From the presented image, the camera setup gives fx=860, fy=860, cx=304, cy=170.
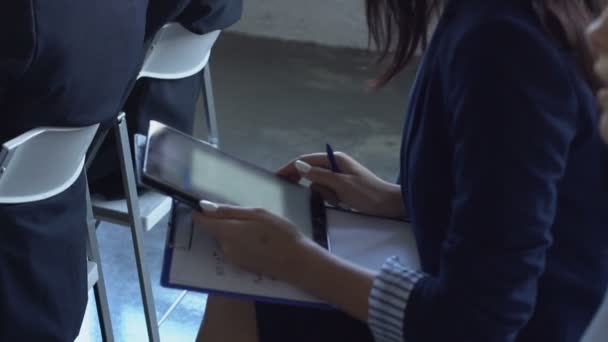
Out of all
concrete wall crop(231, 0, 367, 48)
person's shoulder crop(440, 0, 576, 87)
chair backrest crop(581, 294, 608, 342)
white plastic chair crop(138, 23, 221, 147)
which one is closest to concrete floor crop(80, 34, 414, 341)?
concrete wall crop(231, 0, 367, 48)

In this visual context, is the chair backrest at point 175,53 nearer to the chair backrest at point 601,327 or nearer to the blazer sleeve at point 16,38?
the blazer sleeve at point 16,38

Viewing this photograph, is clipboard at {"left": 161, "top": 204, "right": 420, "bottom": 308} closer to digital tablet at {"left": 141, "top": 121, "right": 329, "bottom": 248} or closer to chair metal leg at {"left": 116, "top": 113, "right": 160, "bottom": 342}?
digital tablet at {"left": 141, "top": 121, "right": 329, "bottom": 248}

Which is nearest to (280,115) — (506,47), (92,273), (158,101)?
(158,101)

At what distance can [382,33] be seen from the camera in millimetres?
1054

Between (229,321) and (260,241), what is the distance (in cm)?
17

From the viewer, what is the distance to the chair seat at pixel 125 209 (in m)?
1.55

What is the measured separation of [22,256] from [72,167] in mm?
149

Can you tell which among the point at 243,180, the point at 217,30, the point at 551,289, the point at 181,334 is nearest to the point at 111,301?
the point at 181,334

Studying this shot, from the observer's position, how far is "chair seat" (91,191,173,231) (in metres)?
1.55

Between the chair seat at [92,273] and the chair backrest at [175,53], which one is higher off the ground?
the chair backrest at [175,53]

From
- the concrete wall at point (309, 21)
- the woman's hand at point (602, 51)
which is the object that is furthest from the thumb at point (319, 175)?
the concrete wall at point (309, 21)

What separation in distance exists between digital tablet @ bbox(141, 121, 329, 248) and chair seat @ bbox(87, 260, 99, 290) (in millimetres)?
398

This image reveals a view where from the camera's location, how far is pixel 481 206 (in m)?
0.78

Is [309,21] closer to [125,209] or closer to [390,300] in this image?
[125,209]
